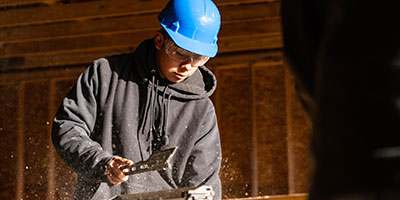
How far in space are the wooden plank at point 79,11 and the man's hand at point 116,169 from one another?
411 cm

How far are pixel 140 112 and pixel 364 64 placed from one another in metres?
2.98

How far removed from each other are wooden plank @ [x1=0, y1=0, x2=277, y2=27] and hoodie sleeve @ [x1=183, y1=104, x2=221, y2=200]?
350 cm

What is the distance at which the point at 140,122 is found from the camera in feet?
12.8

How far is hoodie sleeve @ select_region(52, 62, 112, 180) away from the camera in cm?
348

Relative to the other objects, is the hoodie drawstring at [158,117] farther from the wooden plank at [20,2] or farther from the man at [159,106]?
the wooden plank at [20,2]

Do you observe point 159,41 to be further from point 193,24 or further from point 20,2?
point 20,2

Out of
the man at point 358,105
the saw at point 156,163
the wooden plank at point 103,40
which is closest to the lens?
the man at point 358,105

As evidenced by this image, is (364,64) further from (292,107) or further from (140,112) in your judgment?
(292,107)

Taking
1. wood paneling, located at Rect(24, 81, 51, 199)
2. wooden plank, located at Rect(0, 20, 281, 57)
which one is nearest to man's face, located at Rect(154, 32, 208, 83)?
wooden plank, located at Rect(0, 20, 281, 57)

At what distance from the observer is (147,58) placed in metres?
3.97

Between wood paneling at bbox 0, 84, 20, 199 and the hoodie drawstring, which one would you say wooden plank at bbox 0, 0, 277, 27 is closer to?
wood paneling at bbox 0, 84, 20, 199

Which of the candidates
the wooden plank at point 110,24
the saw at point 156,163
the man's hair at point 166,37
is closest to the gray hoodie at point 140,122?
the man's hair at point 166,37

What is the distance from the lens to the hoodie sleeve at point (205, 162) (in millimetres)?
3822

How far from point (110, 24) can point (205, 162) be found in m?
4.22
